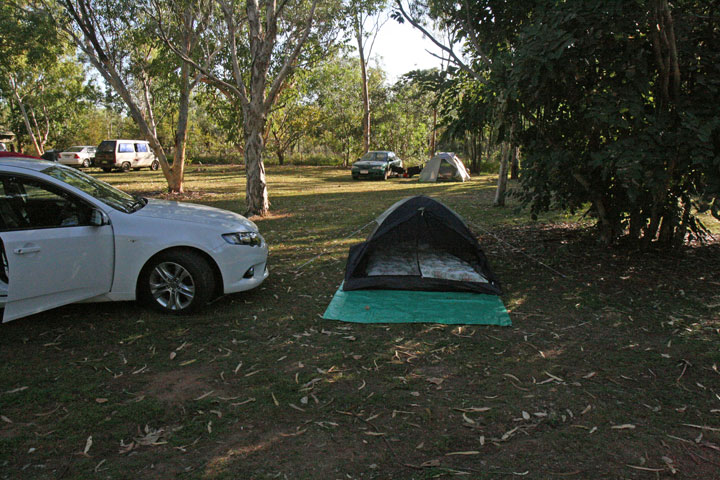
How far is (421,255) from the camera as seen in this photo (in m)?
6.62

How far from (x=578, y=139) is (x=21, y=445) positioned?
7.02m

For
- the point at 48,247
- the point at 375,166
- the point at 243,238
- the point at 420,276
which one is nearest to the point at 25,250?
the point at 48,247

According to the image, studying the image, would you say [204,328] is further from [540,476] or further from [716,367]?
[716,367]

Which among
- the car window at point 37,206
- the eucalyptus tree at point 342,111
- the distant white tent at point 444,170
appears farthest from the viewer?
the eucalyptus tree at point 342,111

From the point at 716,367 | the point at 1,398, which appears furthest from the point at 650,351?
the point at 1,398

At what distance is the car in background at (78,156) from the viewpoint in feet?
93.6

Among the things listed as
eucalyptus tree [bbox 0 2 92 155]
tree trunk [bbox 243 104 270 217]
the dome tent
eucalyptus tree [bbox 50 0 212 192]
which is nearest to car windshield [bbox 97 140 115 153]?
eucalyptus tree [bbox 0 2 92 155]

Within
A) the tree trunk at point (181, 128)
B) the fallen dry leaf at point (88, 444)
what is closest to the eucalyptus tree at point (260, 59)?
the tree trunk at point (181, 128)

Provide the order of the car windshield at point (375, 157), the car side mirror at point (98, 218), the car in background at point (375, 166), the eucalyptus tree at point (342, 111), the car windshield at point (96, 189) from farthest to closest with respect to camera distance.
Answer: the eucalyptus tree at point (342, 111) → the car windshield at point (375, 157) → the car in background at point (375, 166) → the car windshield at point (96, 189) → the car side mirror at point (98, 218)

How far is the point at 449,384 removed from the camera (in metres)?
3.71

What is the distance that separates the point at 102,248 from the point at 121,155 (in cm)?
2517

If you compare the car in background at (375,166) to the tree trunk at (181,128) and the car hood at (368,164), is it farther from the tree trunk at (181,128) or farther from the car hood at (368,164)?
the tree trunk at (181,128)

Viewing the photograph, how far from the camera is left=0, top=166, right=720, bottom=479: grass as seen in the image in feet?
9.25

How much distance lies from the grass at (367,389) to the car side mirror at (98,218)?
100 cm
